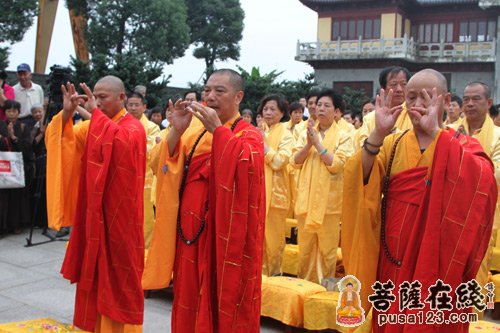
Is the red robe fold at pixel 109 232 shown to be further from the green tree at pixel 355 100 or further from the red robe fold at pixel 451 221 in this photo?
the green tree at pixel 355 100

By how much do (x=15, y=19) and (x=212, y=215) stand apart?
1560cm

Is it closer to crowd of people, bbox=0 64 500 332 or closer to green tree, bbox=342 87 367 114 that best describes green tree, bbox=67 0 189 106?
green tree, bbox=342 87 367 114

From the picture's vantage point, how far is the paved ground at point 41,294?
5.11 metres

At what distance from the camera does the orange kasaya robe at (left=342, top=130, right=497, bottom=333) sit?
278 cm

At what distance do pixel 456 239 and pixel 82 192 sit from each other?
2.60m

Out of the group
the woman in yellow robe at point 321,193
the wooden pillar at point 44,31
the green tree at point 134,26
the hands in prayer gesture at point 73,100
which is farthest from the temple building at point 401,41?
the hands in prayer gesture at point 73,100

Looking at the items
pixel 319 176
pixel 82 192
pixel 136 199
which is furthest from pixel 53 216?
pixel 319 176

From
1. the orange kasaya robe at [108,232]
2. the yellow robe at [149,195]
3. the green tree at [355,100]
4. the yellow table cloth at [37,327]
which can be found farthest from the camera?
the green tree at [355,100]

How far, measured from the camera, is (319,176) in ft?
18.8

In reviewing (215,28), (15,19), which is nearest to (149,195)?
(15,19)

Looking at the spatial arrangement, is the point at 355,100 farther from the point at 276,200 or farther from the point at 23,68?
the point at 276,200

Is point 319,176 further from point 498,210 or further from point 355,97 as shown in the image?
point 355,97

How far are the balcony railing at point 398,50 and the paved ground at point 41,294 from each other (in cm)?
2182

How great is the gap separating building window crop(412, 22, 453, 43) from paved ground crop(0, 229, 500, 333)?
2381 cm
